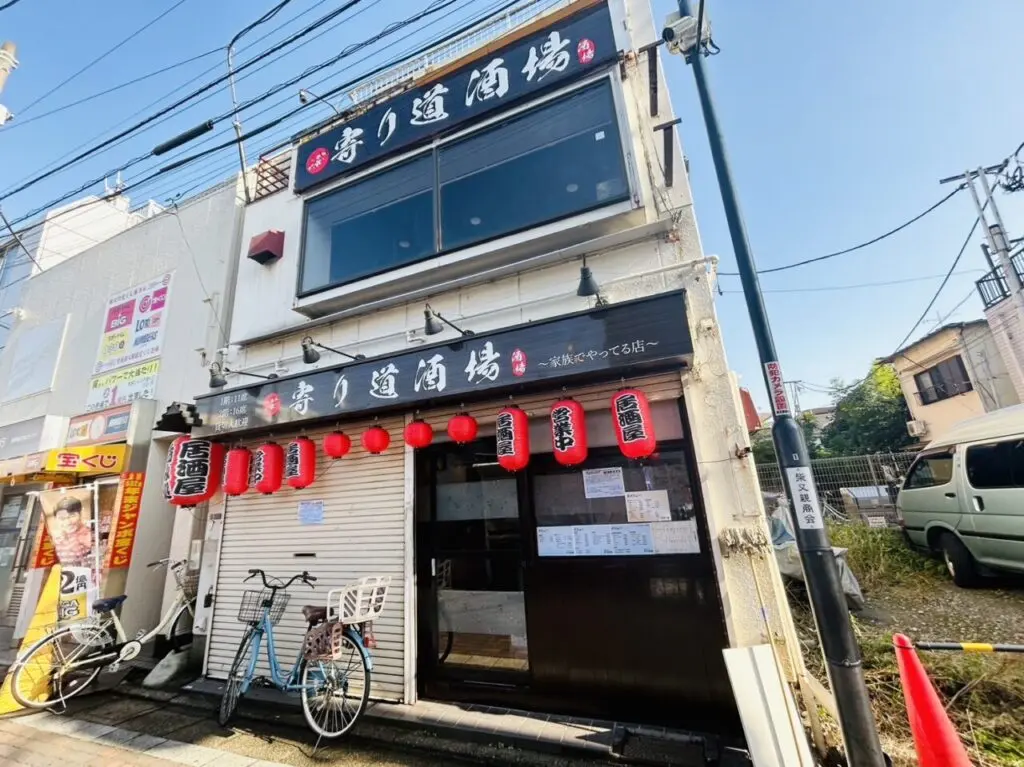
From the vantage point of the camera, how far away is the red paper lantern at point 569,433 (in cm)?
429

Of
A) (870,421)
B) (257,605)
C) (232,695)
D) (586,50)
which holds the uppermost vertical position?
(586,50)

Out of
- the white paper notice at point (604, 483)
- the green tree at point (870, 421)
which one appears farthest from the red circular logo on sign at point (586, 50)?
the green tree at point (870, 421)

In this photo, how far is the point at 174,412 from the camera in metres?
6.50

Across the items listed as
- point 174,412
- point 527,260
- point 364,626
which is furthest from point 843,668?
point 174,412

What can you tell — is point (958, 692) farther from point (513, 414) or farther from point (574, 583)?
point (513, 414)

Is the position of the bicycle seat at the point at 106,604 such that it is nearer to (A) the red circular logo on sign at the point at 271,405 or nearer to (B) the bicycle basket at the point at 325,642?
(A) the red circular logo on sign at the point at 271,405

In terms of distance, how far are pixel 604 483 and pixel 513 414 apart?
130 centimetres

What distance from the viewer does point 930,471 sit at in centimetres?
847

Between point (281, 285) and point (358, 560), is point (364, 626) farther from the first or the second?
point (281, 285)

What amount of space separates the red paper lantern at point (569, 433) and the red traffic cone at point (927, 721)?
257 centimetres

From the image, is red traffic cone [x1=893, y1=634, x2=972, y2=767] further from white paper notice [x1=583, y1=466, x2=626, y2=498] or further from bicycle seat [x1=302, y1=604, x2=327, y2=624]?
bicycle seat [x1=302, y1=604, x2=327, y2=624]

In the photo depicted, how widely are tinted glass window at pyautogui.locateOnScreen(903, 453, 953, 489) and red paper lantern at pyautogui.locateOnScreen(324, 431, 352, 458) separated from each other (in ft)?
33.7

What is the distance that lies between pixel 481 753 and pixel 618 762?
49.0 inches

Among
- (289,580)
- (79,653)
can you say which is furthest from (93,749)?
(289,580)
